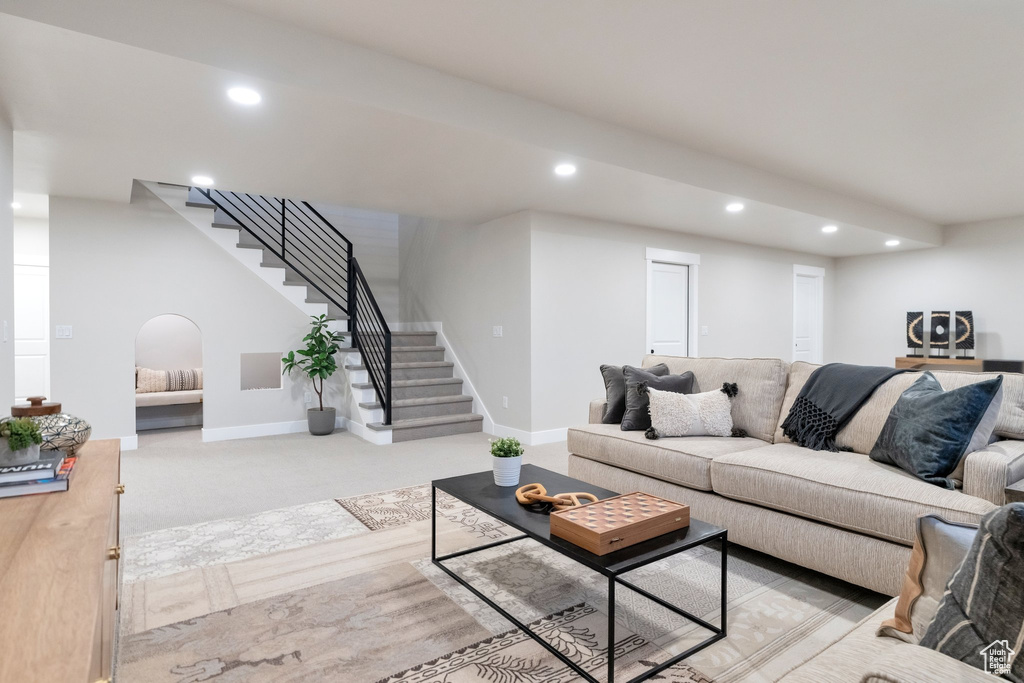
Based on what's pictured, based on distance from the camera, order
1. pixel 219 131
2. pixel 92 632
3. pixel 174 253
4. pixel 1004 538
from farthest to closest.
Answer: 1. pixel 174 253
2. pixel 219 131
3. pixel 92 632
4. pixel 1004 538

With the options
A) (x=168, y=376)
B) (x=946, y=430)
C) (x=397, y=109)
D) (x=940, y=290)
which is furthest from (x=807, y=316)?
(x=168, y=376)

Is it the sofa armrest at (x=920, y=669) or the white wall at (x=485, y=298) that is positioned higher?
the white wall at (x=485, y=298)

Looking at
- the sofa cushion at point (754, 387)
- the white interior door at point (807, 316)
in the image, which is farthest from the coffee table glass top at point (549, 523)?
the white interior door at point (807, 316)

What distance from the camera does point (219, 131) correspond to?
3174 millimetres

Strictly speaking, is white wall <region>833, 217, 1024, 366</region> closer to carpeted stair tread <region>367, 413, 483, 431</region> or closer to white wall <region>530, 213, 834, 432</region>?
white wall <region>530, 213, 834, 432</region>

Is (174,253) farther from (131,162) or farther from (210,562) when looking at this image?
(210,562)

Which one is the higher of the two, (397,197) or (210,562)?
(397,197)

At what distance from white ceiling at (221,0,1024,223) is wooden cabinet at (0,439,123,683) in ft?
7.04

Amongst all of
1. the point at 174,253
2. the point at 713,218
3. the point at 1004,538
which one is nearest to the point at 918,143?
the point at 713,218

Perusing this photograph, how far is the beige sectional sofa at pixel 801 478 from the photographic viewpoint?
1.96m

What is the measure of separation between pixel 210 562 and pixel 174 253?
12.2 feet

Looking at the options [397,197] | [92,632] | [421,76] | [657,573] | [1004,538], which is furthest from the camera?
[397,197]

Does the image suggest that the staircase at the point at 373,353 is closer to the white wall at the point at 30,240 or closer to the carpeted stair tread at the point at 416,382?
the carpeted stair tread at the point at 416,382

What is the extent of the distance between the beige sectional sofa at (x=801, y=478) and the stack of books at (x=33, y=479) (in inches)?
94.8
